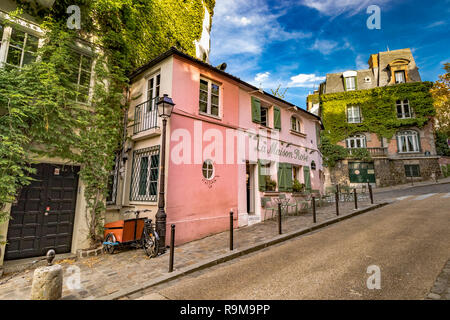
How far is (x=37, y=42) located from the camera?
237 inches

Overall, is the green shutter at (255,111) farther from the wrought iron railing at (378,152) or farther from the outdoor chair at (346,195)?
the wrought iron railing at (378,152)

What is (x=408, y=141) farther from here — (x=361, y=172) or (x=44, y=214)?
(x=44, y=214)

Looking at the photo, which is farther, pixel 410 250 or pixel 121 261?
pixel 121 261

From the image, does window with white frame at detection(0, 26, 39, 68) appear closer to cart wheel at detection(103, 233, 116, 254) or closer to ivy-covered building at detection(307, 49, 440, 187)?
cart wheel at detection(103, 233, 116, 254)

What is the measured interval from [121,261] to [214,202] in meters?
3.40

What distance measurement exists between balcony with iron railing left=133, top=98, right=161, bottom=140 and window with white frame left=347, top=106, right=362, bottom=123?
79.2 feet

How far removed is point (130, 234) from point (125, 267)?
4.38 ft

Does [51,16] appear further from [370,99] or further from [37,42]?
[370,99]

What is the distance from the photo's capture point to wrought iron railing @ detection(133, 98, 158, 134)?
736cm

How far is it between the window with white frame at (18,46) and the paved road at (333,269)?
270 inches

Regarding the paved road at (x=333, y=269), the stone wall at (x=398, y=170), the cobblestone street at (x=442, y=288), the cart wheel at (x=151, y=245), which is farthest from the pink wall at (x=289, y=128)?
the stone wall at (x=398, y=170)

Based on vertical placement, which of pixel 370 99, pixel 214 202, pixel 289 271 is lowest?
pixel 289 271
